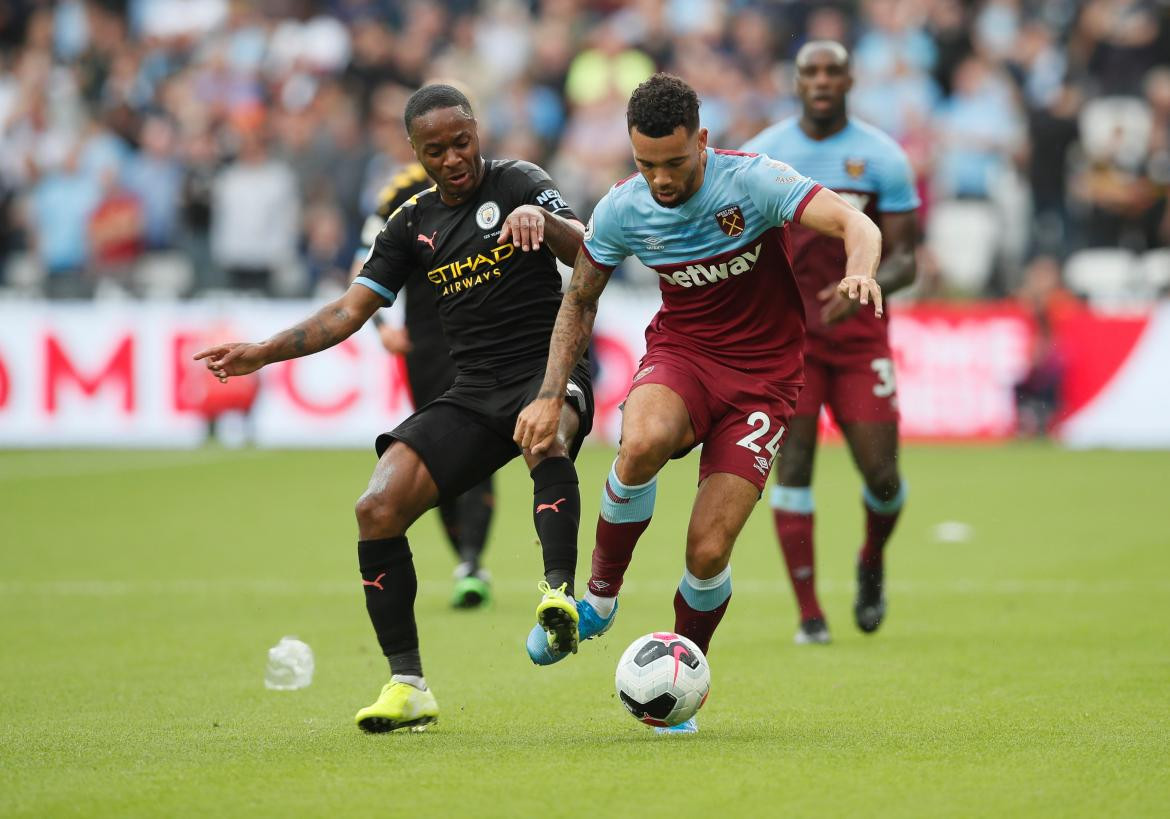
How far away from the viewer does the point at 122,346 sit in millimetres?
19703

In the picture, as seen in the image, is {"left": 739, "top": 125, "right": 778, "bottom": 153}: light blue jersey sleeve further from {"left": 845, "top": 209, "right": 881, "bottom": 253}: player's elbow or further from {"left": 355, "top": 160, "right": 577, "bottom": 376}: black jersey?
{"left": 845, "top": 209, "right": 881, "bottom": 253}: player's elbow

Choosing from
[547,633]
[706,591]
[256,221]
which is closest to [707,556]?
[706,591]

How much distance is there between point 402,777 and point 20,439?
15399mm

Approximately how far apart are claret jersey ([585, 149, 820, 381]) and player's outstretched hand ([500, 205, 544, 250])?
0.25m

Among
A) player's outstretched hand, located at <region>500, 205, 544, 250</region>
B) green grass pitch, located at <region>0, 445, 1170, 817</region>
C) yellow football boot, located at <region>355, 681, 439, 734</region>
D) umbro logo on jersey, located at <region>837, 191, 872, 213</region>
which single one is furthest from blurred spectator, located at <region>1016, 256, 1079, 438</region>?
yellow football boot, located at <region>355, 681, 439, 734</region>

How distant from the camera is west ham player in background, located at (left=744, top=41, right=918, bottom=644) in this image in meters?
9.14

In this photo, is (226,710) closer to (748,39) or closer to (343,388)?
(343,388)

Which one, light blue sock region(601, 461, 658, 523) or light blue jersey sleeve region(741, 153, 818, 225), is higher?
light blue jersey sleeve region(741, 153, 818, 225)

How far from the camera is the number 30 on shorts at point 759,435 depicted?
268 inches

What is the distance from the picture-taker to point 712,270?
6836mm

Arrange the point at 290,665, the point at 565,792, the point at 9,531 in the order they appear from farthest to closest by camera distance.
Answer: the point at 9,531, the point at 290,665, the point at 565,792

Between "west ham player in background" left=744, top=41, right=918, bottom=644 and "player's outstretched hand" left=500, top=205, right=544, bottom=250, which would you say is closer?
"player's outstretched hand" left=500, top=205, right=544, bottom=250

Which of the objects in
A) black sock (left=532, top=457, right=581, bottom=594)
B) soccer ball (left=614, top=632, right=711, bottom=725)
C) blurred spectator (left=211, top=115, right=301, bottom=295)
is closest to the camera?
soccer ball (left=614, top=632, right=711, bottom=725)

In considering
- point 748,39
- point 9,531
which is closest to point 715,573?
point 9,531
